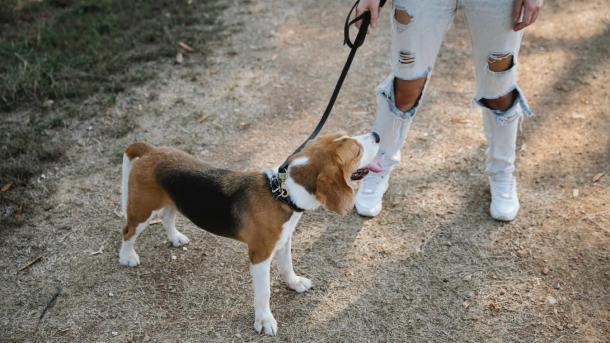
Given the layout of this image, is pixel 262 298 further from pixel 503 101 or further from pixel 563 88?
pixel 563 88

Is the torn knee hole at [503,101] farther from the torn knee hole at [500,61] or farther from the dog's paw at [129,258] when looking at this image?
the dog's paw at [129,258]

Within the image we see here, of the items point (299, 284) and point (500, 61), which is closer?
point (500, 61)

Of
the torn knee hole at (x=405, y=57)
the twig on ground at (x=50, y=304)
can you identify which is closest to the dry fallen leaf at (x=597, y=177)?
the torn knee hole at (x=405, y=57)

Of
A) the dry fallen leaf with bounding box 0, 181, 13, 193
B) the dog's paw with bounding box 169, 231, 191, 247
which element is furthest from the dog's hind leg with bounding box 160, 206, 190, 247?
the dry fallen leaf with bounding box 0, 181, 13, 193

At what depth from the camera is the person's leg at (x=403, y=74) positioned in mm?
3375

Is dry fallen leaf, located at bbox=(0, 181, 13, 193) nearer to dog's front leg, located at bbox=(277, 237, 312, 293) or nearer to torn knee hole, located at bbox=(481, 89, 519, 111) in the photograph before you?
dog's front leg, located at bbox=(277, 237, 312, 293)

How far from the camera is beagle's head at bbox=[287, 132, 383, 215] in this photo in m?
3.02

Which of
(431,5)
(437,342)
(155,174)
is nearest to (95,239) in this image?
(155,174)

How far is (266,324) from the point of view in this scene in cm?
357

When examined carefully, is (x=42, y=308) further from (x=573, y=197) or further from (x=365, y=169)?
(x=573, y=197)

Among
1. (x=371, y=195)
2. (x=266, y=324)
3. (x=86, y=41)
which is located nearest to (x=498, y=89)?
(x=371, y=195)

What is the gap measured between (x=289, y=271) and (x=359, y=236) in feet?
2.63

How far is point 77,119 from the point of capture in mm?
5750

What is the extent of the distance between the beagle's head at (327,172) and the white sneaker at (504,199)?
5.41 feet
